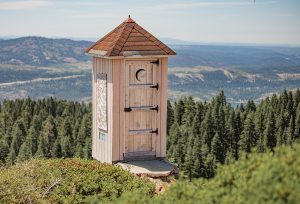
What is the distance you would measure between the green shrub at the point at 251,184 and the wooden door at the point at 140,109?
5.90m

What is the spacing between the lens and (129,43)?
11953mm

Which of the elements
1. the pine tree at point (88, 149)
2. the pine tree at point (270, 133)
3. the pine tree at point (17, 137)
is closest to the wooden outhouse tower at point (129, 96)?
the pine tree at point (88, 149)

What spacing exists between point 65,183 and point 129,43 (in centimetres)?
399

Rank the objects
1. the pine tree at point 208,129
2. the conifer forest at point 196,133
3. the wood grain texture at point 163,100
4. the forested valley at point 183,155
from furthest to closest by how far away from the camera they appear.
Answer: the pine tree at point 208,129, the conifer forest at point 196,133, the wood grain texture at point 163,100, the forested valley at point 183,155

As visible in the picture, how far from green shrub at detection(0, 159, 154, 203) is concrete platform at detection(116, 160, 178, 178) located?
820 millimetres

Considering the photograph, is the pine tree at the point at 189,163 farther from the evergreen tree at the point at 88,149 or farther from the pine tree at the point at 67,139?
the pine tree at the point at 67,139

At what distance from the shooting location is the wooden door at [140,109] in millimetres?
11898

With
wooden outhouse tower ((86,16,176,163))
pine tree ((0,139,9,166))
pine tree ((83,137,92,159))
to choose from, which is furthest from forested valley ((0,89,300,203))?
wooden outhouse tower ((86,16,176,163))

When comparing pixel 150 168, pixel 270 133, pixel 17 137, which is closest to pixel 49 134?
pixel 17 137

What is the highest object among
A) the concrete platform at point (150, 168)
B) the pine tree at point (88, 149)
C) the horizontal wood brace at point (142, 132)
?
the horizontal wood brace at point (142, 132)

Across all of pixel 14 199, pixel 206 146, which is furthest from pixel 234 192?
pixel 206 146

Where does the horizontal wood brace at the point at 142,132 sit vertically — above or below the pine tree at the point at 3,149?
above

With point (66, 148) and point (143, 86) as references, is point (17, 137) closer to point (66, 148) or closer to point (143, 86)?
point (66, 148)

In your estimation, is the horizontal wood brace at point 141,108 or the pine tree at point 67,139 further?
the pine tree at point 67,139
